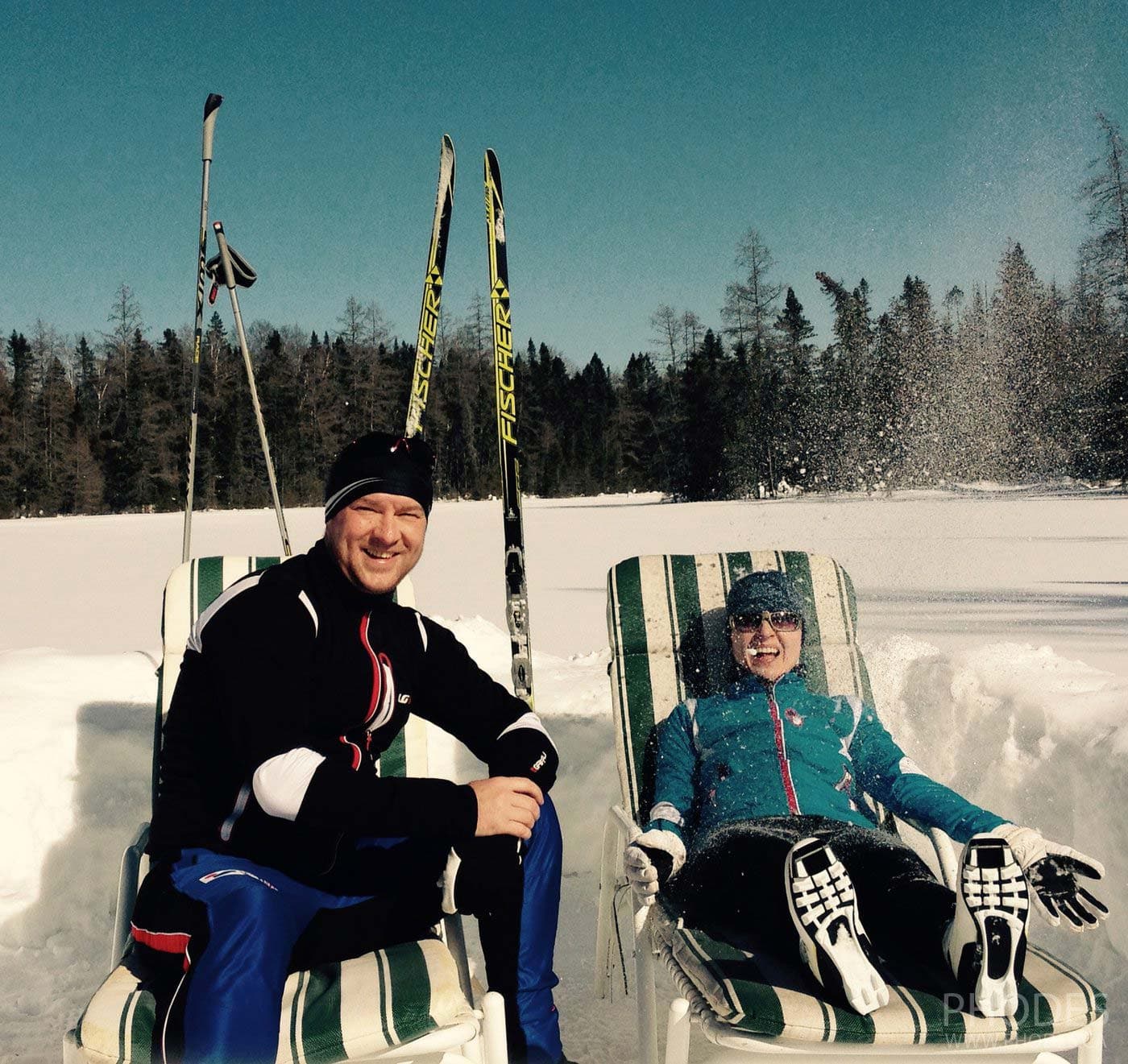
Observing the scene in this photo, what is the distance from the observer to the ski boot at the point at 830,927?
1.78 m

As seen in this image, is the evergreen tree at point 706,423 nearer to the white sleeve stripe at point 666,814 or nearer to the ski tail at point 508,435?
the ski tail at point 508,435

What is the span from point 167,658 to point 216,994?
134cm

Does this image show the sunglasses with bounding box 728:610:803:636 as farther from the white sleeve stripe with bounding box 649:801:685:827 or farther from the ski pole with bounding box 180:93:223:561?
the ski pole with bounding box 180:93:223:561

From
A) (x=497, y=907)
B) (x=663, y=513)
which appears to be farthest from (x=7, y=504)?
(x=497, y=907)

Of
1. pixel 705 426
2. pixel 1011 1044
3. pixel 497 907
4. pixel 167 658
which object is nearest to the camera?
pixel 1011 1044

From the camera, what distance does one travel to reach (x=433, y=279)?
13.0ft

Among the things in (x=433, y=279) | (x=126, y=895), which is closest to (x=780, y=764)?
(x=126, y=895)

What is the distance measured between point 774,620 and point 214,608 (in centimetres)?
163

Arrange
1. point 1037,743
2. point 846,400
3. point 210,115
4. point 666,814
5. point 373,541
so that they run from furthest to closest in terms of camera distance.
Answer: point 846,400 → point 210,115 → point 1037,743 → point 666,814 → point 373,541

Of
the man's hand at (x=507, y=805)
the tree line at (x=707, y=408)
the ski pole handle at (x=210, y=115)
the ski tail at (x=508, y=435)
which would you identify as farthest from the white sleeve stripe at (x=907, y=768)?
the tree line at (x=707, y=408)

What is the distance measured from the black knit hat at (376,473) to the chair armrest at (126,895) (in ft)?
3.05

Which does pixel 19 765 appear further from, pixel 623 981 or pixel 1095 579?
pixel 1095 579

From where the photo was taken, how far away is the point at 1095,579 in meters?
9.08

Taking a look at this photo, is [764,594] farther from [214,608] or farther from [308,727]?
[214,608]
